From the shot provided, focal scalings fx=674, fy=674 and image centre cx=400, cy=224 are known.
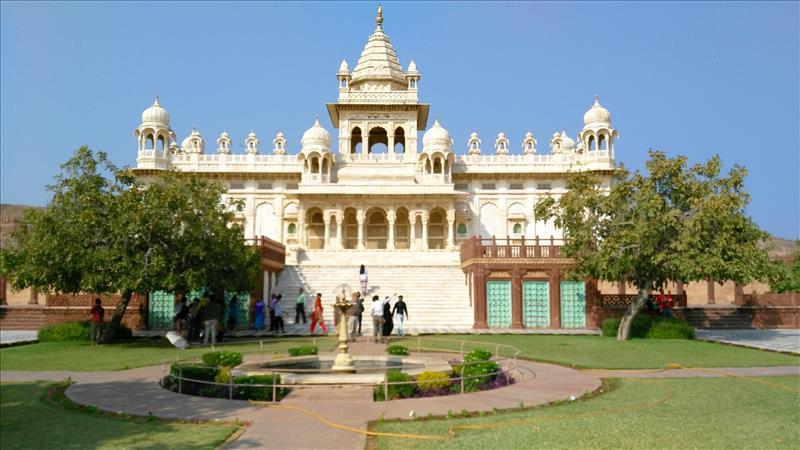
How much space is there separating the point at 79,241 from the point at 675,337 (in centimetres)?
1968

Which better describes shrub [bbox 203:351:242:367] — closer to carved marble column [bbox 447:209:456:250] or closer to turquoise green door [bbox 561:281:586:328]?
turquoise green door [bbox 561:281:586:328]

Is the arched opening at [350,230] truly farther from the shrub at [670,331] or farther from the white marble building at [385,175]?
the shrub at [670,331]

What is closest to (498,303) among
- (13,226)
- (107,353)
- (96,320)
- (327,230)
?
(96,320)

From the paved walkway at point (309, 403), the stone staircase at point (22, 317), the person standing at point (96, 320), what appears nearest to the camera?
the paved walkway at point (309, 403)

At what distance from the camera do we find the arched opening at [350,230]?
48375mm

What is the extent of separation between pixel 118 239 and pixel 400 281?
48.1 feet

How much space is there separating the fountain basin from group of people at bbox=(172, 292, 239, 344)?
6.15 m

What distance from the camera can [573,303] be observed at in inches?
1107

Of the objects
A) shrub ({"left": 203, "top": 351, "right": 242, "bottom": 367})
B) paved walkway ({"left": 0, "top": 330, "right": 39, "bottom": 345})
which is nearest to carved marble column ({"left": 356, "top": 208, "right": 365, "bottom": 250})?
paved walkway ({"left": 0, "top": 330, "right": 39, "bottom": 345})

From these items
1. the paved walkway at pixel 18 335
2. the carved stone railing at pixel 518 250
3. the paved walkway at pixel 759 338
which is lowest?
the paved walkway at pixel 759 338

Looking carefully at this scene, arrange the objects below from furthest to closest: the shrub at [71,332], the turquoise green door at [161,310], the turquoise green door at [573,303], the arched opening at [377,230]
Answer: the arched opening at [377,230]
the turquoise green door at [573,303]
the turquoise green door at [161,310]
the shrub at [71,332]

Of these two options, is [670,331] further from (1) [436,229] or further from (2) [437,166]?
(1) [436,229]

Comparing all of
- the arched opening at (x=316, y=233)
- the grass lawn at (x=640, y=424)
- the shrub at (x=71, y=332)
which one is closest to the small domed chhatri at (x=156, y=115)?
the arched opening at (x=316, y=233)

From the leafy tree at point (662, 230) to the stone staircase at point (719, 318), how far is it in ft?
23.8
